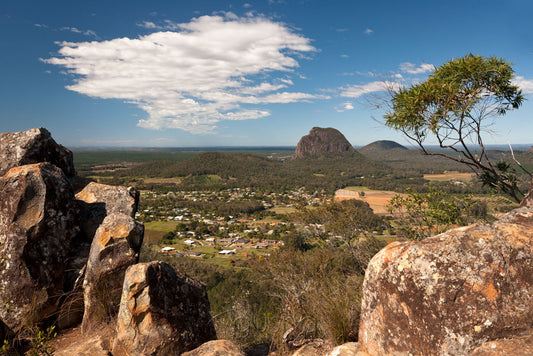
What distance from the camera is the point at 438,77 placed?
7031 millimetres

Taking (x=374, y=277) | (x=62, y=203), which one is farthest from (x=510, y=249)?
(x=62, y=203)

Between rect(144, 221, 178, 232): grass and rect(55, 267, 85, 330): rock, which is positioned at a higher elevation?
rect(55, 267, 85, 330): rock

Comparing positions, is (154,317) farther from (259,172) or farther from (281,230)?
(259,172)

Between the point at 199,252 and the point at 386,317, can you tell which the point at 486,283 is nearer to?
the point at 386,317

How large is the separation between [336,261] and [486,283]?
986 centimetres

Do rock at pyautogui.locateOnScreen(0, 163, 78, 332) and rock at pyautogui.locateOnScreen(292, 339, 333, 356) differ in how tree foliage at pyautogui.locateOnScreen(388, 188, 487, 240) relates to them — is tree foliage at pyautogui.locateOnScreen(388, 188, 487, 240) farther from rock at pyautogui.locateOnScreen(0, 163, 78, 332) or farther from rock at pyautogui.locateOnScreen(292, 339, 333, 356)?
rock at pyautogui.locateOnScreen(0, 163, 78, 332)

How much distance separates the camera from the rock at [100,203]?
6.74 m

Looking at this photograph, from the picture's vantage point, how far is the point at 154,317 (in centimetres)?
460

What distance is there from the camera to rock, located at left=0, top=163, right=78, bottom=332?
5.14m

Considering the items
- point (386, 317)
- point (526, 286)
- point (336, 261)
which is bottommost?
point (336, 261)

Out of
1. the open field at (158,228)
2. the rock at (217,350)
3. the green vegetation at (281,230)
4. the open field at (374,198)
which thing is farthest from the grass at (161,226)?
the rock at (217,350)

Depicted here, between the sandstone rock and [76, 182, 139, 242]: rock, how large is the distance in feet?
9.23

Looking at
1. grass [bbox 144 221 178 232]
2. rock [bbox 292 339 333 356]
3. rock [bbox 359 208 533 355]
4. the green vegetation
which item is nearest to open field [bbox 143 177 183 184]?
the green vegetation

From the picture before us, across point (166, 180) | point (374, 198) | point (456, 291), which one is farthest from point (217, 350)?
point (166, 180)
